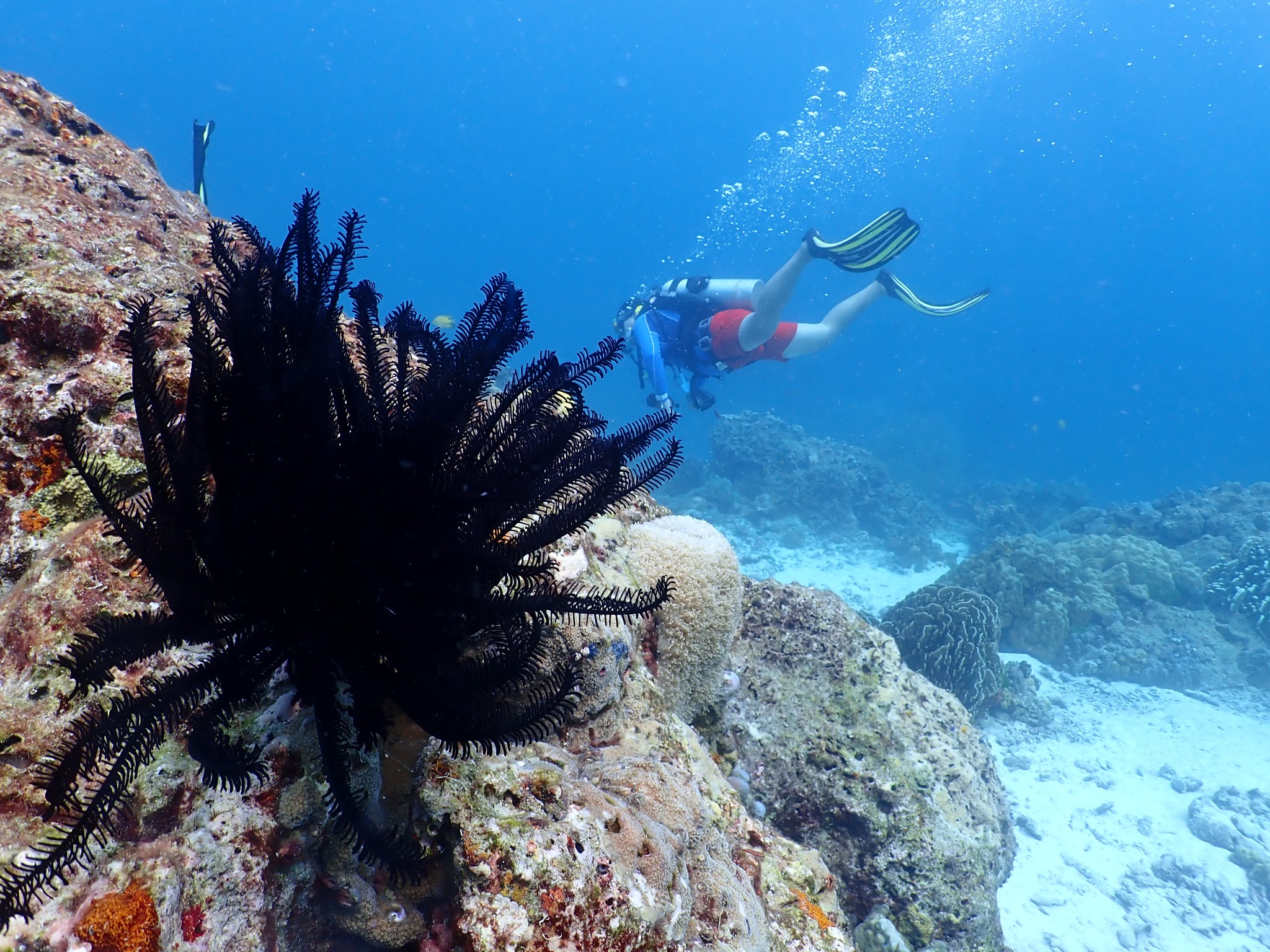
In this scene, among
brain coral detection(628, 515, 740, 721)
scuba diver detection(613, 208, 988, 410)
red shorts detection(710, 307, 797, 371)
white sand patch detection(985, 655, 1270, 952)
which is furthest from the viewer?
red shorts detection(710, 307, 797, 371)

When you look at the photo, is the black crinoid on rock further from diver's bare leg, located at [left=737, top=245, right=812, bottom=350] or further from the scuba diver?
diver's bare leg, located at [left=737, top=245, right=812, bottom=350]

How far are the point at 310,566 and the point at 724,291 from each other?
1242cm

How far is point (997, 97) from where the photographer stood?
352 ft

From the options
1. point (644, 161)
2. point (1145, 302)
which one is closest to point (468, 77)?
point (644, 161)

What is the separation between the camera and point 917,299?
45.5 ft

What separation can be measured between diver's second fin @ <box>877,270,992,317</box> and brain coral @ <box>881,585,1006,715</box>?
6696 millimetres

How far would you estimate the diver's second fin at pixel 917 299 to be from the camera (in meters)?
13.5

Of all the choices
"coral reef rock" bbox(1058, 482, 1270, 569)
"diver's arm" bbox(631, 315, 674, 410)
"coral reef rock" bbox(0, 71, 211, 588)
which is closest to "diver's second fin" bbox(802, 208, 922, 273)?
"diver's arm" bbox(631, 315, 674, 410)

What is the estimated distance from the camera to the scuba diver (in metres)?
11.6

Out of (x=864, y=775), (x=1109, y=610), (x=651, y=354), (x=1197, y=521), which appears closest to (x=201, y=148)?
(x=651, y=354)

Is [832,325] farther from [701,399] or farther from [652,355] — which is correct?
[652,355]

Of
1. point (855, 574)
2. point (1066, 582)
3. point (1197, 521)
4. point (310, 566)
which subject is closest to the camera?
point (310, 566)

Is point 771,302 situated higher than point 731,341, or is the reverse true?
point 771,302

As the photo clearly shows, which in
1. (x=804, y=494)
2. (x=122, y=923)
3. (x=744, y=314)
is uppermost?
Result: (x=804, y=494)
